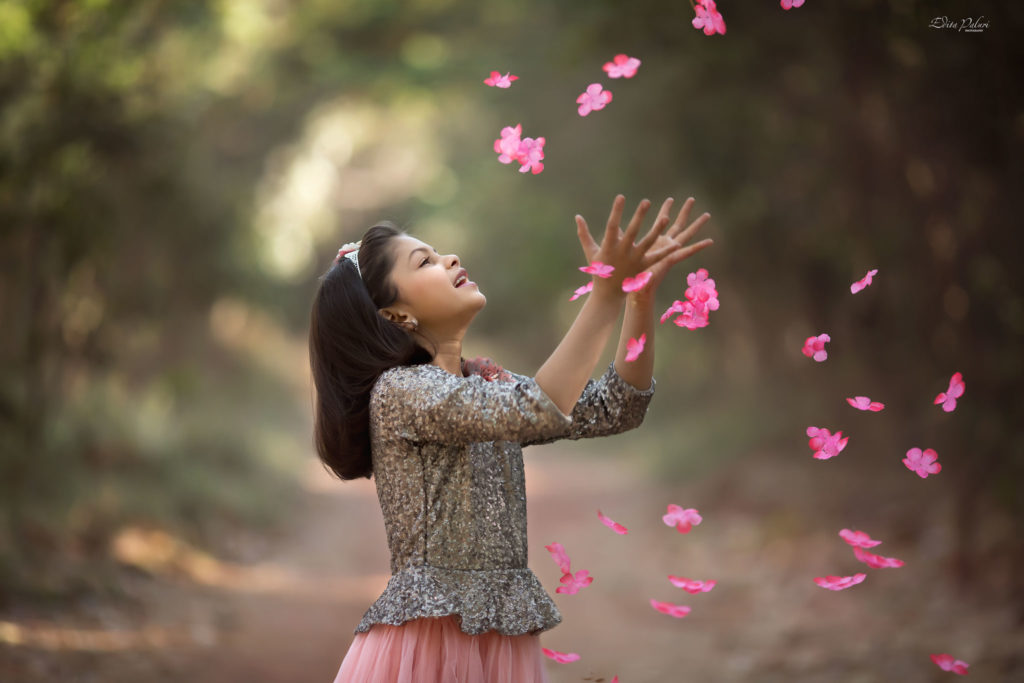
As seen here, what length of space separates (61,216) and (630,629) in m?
5.37

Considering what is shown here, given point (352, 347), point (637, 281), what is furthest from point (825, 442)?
point (352, 347)

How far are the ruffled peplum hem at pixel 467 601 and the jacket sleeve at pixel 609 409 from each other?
0.38 m

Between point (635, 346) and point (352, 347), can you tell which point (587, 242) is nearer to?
point (635, 346)

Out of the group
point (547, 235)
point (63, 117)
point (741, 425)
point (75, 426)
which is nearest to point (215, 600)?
point (75, 426)

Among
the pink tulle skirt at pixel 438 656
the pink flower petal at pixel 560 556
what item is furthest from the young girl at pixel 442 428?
the pink flower petal at pixel 560 556

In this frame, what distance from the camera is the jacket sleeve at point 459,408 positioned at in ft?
7.64

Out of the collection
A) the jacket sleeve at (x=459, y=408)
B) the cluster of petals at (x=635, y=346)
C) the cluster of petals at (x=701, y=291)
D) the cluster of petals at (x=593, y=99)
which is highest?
the cluster of petals at (x=593, y=99)

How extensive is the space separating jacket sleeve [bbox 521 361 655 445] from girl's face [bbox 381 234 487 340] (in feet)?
1.24

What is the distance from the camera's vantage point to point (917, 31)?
6.52 m

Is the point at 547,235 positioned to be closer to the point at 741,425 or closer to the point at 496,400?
the point at 741,425

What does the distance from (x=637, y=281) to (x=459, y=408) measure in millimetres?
490

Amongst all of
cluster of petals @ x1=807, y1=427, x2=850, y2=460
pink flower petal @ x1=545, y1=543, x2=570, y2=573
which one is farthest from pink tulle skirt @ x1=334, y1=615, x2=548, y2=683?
cluster of petals @ x1=807, y1=427, x2=850, y2=460

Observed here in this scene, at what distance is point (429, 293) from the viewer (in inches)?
106

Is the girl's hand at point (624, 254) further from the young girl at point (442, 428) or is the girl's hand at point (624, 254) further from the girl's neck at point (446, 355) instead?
the girl's neck at point (446, 355)
